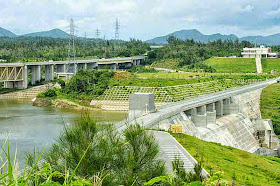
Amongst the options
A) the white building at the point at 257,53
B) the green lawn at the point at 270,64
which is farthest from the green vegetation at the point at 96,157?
the white building at the point at 257,53

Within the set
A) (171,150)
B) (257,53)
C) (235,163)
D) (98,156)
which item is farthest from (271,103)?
(98,156)

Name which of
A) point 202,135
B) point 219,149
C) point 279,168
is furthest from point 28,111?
point 279,168

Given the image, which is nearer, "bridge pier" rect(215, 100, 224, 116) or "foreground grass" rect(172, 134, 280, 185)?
"foreground grass" rect(172, 134, 280, 185)

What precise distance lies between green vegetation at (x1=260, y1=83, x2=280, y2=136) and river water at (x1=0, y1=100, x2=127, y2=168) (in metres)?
17.8

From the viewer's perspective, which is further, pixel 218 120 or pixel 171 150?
pixel 218 120

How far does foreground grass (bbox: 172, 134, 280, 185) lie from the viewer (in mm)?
19366

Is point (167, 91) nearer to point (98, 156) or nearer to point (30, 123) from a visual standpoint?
point (30, 123)

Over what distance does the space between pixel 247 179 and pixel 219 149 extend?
7.31 metres

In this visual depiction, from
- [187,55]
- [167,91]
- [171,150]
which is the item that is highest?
[187,55]

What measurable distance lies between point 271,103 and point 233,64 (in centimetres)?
2998

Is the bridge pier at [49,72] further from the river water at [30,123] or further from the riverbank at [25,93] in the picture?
the river water at [30,123]

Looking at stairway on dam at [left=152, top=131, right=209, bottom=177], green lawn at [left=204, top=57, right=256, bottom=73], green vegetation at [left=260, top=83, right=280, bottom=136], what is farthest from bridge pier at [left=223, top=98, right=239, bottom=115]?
green lawn at [left=204, top=57, right=256, bottom=73]

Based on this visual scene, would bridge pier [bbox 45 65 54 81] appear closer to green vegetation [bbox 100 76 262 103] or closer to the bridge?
the bridge

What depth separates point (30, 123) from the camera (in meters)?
37.8
